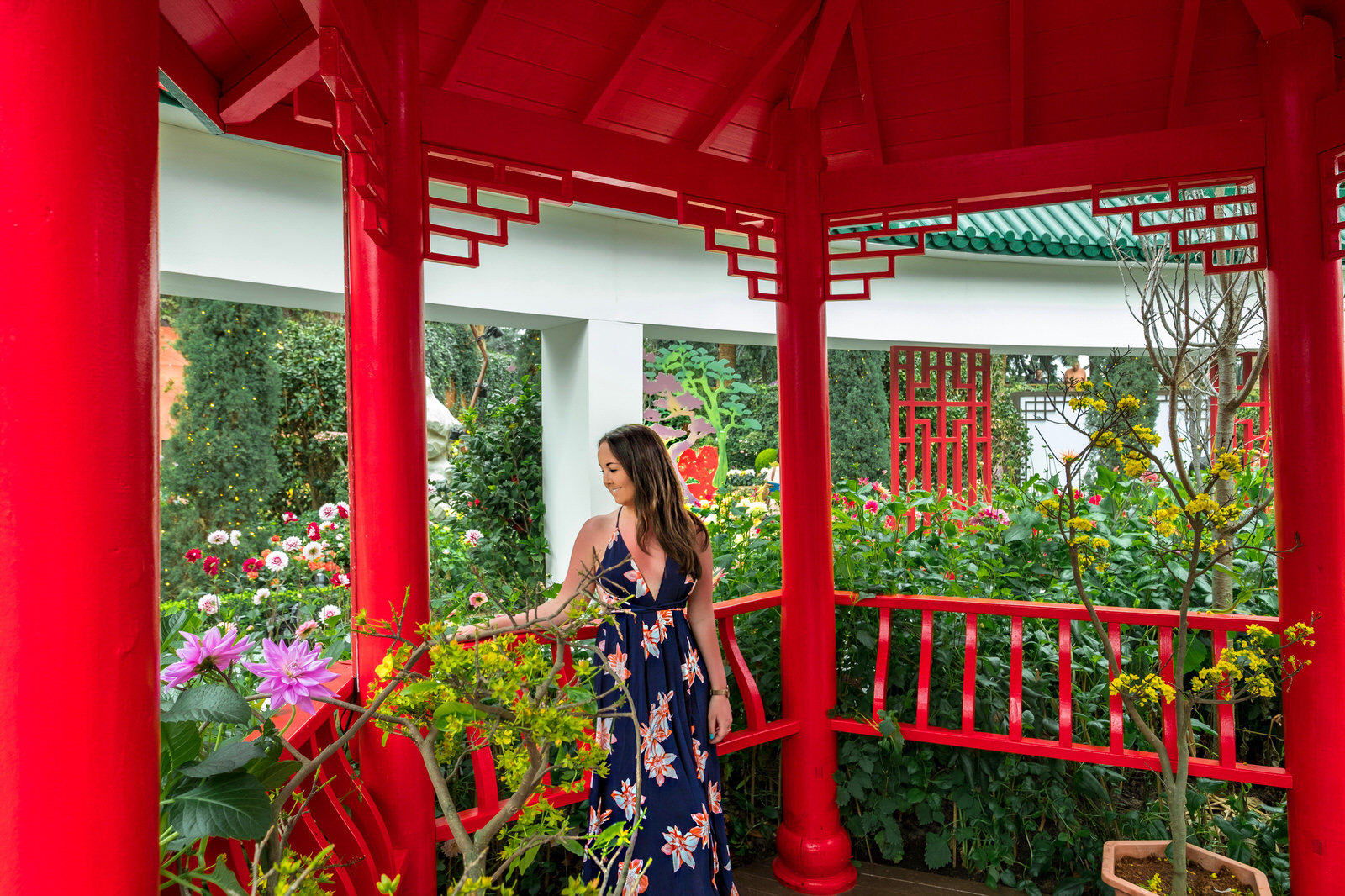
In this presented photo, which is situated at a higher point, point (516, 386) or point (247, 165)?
point (247, 165)

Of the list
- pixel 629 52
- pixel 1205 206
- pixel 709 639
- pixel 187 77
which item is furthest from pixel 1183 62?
pixel 187 77

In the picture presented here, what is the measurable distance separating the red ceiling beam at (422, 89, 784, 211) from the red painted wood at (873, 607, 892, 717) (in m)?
1.62

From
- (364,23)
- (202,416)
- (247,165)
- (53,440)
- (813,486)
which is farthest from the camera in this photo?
(202,416)

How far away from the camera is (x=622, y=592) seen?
2441mm

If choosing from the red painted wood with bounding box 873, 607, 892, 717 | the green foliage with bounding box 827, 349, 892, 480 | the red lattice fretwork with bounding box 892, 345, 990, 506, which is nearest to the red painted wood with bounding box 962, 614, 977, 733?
the red painted wood with bounding box 873, 607, 892, 717

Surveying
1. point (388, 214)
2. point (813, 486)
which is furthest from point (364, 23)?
point (813, 486)

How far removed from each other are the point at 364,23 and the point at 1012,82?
2146 mm

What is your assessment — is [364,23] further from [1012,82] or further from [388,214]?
[1012,82]

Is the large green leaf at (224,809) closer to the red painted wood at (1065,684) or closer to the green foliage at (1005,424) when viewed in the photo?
the red painted wood at (1065,684)

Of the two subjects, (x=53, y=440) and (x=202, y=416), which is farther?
(x=202, y=416)

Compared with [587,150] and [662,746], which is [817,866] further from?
[587,150]

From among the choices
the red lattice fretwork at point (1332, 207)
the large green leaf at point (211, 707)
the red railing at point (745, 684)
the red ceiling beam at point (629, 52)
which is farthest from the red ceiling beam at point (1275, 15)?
the large green leaf at point (211, 707)

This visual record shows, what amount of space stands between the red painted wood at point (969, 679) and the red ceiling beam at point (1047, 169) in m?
1.54

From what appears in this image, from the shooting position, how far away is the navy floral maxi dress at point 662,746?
7.71ft
